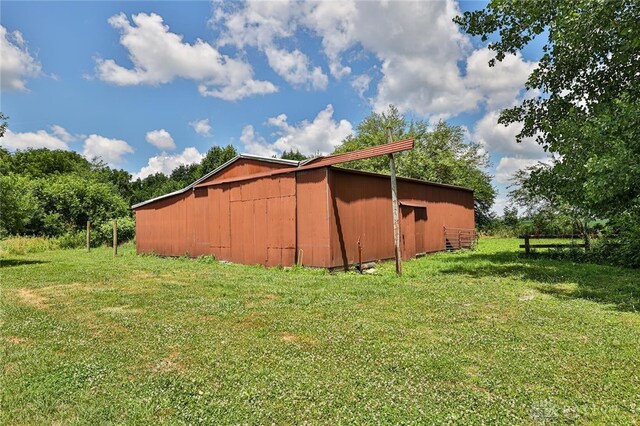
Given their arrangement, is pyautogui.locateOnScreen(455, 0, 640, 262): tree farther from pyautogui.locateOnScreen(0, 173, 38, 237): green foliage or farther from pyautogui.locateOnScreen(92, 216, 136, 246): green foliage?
pyautogui.locateOnScreen(92, 216, 136, 246): green foliage

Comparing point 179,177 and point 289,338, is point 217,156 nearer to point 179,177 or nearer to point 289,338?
point 179,177

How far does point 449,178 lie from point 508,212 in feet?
21.3

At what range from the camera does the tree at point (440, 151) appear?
92.2ft

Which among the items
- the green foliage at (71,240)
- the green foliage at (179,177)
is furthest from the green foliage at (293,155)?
the green foliage at (71,240)

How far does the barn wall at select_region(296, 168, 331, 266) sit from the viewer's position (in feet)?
34.1

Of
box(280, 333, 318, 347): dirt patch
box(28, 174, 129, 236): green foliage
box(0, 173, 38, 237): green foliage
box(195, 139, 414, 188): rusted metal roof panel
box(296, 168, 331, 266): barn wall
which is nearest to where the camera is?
box(280, 333, 318, 347): dirt patch

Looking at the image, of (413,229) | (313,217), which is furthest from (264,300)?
A: (413,229)

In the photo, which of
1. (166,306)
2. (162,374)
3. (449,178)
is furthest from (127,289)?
(449,178)

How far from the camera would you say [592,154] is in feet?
25.7

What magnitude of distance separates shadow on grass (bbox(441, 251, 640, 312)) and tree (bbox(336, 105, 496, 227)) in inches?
632

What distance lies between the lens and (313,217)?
10.7 m

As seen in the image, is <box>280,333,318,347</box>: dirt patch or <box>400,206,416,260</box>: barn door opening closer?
<box>280,333,318,347</box>: dirt patch

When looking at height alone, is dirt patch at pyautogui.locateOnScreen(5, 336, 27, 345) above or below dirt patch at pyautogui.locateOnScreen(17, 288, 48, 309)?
below

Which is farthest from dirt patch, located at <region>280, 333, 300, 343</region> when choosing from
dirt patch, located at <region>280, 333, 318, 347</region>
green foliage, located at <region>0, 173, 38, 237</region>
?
green foliage, located at <region>0, 173, 38, 237</region>
